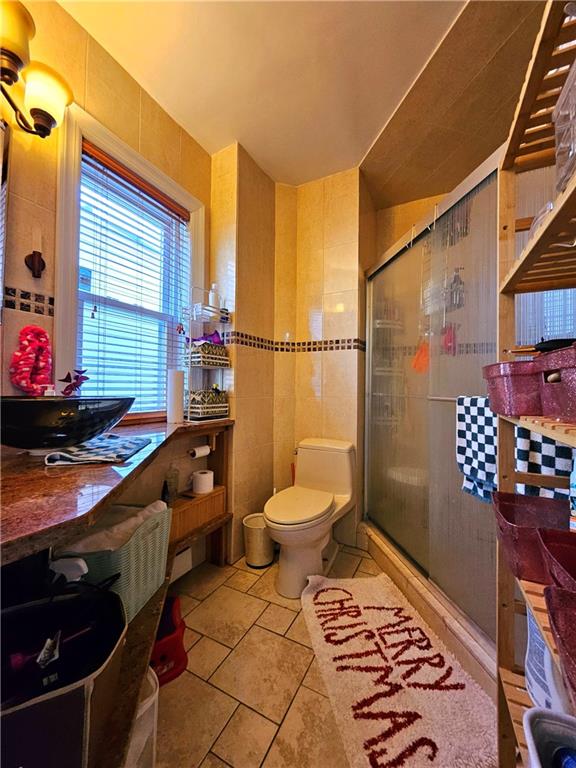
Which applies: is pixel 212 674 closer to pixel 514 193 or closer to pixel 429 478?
pixel 429 478

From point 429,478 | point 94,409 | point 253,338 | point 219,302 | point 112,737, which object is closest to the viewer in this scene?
point 112,737

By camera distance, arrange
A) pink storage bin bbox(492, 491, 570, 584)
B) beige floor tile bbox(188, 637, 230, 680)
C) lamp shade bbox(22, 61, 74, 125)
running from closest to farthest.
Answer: pink storage bin bbox(492, 491, 570, 584) → lamp shade bbox(22, 61, 74, 125) → beige floor tile bbox(188, 637, 230, 680)

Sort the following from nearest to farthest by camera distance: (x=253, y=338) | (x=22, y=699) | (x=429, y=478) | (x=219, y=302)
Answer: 1. (x=22, y=699)
2. (x=429, y=478)
3. (x=219, y=302)
4. (x=253, y=338)

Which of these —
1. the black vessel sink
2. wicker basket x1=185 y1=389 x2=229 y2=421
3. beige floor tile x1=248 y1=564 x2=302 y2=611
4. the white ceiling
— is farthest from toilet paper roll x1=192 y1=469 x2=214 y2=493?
the white ceiling

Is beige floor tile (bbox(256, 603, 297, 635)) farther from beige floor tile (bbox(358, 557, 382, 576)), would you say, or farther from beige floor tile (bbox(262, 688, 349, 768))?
beige floor tile (bbox(358, 557, 382, 576))

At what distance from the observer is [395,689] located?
106 centimetres

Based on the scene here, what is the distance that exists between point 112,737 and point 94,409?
2.37 feet

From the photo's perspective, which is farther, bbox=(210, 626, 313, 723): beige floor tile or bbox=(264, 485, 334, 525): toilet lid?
bbox=(264, 485, 334, 525): toilet lid

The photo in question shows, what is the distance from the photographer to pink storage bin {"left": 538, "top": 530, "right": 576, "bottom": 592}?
1.38 feet

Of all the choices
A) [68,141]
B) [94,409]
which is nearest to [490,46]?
[68,141]

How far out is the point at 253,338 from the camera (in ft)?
6.58

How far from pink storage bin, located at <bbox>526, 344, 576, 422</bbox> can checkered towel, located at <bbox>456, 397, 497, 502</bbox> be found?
55cm

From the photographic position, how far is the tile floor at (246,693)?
0.88 meters

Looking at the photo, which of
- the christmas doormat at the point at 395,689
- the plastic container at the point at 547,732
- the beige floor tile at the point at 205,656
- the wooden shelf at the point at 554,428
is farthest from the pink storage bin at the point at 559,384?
the beige floor tile at the point at 205,656
